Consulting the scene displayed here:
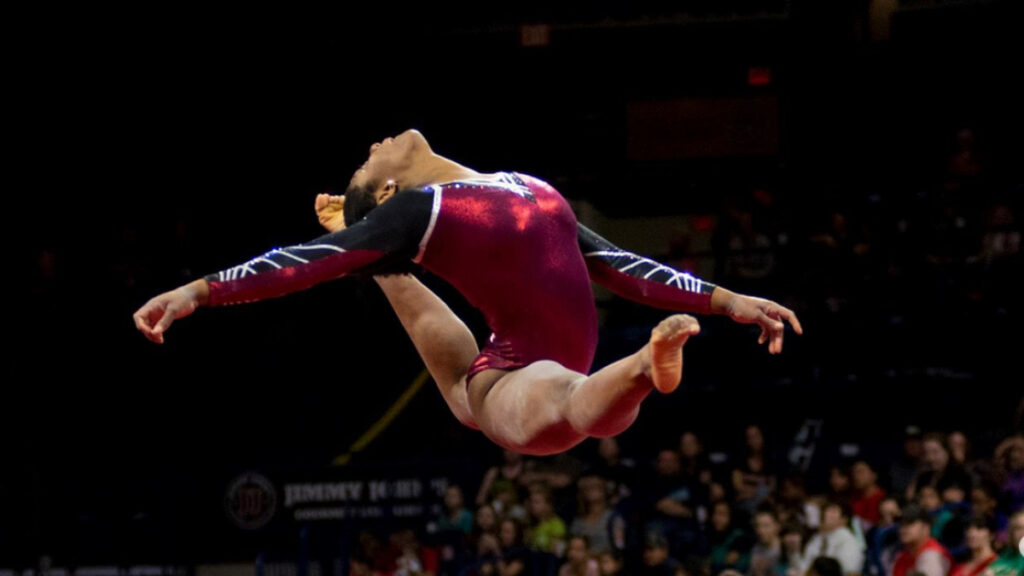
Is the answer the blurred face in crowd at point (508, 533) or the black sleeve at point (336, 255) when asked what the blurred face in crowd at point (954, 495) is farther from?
the black sleeve at point (336, 255)

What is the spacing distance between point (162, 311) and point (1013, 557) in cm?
420

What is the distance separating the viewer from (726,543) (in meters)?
8.68

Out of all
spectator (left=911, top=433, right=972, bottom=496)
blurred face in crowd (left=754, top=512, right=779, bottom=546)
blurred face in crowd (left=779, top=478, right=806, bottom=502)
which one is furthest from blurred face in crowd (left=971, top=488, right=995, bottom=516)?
blurred face in crowd (left=779, top=478, right=806, bottom=502)

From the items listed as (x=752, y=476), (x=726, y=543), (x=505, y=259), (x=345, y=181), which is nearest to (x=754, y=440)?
(x=752, y=476)

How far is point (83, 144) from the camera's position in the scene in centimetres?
1416

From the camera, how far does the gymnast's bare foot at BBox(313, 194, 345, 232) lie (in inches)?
209

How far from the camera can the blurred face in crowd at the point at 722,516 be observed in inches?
347

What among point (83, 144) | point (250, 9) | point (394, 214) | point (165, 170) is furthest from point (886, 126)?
point (394, 214)

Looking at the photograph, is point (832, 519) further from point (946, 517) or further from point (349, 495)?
point (349, 495)

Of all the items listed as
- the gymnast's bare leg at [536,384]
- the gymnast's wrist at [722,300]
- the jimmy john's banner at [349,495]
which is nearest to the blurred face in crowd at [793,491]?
the jimmy john's banner at [349,495]

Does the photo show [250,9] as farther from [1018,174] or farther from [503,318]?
[503,318]

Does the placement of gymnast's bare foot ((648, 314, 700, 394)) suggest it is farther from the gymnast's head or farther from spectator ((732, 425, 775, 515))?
spectator ((732, 425, 775, 515))

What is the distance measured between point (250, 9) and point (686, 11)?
13.7 ft

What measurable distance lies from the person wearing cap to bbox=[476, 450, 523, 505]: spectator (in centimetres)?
306
